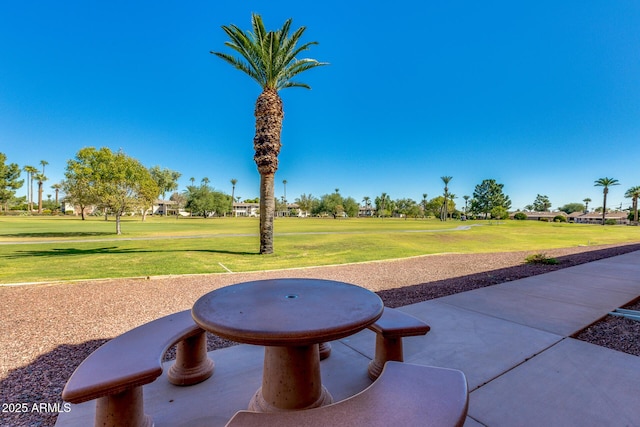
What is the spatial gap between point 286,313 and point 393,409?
997 mm

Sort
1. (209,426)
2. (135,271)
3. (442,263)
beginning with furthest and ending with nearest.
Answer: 1. (442,263)
2. (135,271)
3. (209,426)

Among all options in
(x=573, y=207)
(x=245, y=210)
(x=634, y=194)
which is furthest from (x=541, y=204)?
(x=245, y=210)

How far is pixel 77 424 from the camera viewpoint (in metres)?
A: 2.44

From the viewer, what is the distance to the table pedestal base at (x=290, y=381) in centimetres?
240

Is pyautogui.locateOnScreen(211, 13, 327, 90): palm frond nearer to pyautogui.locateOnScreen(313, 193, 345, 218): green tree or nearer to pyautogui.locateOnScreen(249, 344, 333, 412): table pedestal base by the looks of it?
pyautogui.locateOnScreen(249, 344, 333, 412): table pedestal base

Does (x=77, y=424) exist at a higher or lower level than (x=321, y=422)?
lower

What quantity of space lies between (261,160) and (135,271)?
22.2ft

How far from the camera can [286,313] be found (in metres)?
2.28

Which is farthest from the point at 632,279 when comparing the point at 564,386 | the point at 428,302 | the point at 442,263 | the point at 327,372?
the point at 327,372

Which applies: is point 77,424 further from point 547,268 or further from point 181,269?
point 547,268

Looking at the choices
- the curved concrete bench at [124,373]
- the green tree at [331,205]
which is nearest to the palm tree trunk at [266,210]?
the curved concrete bench at [124,373]

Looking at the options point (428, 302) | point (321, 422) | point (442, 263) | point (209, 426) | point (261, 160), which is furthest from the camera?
point (261, 160)

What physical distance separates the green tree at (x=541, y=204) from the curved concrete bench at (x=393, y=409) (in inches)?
6809

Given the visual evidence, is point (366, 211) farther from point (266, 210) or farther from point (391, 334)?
point (391, 334)
